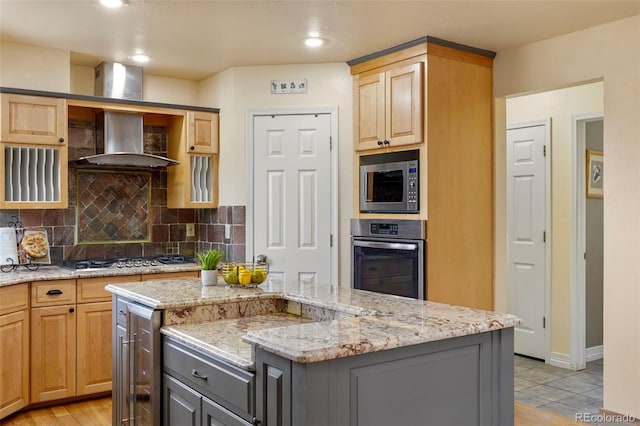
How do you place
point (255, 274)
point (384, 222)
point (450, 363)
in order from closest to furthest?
point (450, 363), point (255, 274), point (384, 222)

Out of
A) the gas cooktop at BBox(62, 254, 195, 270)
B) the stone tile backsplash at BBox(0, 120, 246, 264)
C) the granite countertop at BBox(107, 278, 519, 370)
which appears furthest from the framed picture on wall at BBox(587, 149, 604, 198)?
the gas cooktop at BBox(62, 254, 195, 270)

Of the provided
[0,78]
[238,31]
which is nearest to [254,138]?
[238,31]

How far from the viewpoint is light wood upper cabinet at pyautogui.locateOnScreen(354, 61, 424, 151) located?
12.9 ft

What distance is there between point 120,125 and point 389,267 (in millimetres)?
2332

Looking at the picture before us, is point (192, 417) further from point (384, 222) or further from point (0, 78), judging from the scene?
point (0, 78)

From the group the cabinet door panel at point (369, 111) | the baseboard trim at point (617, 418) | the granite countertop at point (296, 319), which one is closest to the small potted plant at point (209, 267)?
the granite countertop at point (296, 319)

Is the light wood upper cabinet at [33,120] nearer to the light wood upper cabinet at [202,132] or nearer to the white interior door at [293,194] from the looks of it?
the light wood upper cabinet at [202,132]

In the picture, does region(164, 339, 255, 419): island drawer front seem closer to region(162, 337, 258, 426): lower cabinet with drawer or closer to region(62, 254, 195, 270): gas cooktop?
region(162, 337, 258, 426): lower cabinet with drawer

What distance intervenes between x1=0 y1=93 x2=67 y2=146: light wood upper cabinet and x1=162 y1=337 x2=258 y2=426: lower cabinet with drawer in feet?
7.50

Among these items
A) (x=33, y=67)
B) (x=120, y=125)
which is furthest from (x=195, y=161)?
(x=33, y=67)

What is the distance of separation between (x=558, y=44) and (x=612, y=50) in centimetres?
37

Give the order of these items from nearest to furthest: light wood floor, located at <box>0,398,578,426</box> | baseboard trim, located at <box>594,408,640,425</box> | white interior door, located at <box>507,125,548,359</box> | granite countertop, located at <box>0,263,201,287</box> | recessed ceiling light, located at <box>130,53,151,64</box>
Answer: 1. baseboard trim, located at <box>594,408,640,425</box>
2. light wood floor, located at <box>0,398,578,426</box>
3. granite countertop, located at <box>0,263,201,287</box>
4. recessed ceiling light, located at <box>130,53,151,64</box>
5. white interior door, located at <box>507,125,548,359</box>

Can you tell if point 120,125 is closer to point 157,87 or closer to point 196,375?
point 157,87

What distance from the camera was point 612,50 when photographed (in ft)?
11.8
